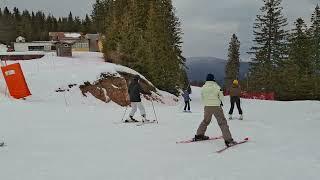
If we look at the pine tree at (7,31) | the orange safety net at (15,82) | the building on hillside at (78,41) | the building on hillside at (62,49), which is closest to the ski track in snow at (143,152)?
the orange safety net at (15,82)

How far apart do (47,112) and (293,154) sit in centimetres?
1343

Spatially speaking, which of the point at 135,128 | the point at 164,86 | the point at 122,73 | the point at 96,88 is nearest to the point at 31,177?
the point at 135,128

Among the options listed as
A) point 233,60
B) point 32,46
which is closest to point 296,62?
point 233,60

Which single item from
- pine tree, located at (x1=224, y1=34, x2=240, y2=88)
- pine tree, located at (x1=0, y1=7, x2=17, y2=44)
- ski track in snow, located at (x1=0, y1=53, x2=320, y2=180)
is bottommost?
ski track in snow, located at (x1=0, y1=53, x2=320, y2=180)

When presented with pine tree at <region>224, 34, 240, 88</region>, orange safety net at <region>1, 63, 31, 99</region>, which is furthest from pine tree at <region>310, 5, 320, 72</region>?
orange safety net at <region>1, 63, 31, 99</region>

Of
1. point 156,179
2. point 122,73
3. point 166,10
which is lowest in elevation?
point 156,179

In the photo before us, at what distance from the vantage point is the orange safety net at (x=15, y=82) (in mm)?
26188

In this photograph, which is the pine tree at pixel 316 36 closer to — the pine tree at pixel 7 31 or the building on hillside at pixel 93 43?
the building on hillside at pixel 93 43

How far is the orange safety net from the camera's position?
1031 inches

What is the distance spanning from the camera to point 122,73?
1346 inches

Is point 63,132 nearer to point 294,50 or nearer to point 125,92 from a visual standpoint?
point 125,92

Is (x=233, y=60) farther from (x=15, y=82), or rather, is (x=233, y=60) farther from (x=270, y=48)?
(x=15, y=82)

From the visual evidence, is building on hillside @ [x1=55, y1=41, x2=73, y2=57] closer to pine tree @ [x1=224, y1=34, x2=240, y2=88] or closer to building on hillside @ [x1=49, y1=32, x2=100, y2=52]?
building on hillside @ [x1=49, y1=32, x2=100, y2=52]

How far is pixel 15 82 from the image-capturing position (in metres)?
26.2
